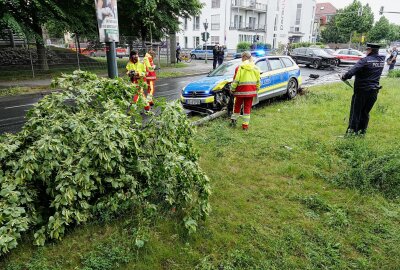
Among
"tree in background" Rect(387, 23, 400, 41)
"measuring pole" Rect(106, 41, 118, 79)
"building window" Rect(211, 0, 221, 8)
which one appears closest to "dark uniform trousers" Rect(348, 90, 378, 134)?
"measuring pole" Rect(106, 41, 118, 79)

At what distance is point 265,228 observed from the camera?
3398 millimetres

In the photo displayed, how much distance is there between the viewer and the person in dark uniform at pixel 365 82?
19.1 ft

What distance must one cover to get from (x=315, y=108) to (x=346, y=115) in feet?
3.53

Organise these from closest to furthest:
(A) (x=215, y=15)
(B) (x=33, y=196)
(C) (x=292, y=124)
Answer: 1. (B) (x=33, y=196)
2. (C) (x=292, y=124)
3. (A) (x=215, y=15)

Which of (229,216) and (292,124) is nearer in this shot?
(229,216)

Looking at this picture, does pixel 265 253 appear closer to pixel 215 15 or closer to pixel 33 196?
pixel 33 196

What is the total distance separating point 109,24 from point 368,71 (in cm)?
491

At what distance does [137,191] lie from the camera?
353cm

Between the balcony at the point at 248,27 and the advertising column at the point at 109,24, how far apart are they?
42.2 m

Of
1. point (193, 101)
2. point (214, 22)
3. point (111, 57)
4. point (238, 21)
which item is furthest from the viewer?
point (238, 21)

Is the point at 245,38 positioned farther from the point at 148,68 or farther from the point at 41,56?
the point at 148,68

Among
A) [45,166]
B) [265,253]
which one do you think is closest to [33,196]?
[45,166]

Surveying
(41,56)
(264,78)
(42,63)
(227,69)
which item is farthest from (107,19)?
(42,63)

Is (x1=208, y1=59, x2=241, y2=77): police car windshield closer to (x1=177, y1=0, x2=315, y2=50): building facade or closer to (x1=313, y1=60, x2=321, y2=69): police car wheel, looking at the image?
(x1=313, y1=60, x2=321, y2=69): police car wheel
